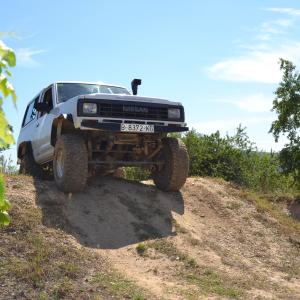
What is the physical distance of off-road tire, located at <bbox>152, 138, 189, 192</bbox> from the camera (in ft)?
31.1

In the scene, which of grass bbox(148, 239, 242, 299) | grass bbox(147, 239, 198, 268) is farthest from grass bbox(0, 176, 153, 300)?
grass bbox(147, 239, 198, 268)

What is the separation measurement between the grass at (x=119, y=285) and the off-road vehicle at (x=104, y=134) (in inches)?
97.1

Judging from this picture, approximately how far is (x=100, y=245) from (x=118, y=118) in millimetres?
2203

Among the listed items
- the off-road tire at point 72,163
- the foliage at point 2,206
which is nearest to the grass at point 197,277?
the off-road tire at point 72,163

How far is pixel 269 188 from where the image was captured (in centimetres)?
1521

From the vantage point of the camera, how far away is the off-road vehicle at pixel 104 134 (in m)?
8.34

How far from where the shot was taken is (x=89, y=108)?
27.3 feet

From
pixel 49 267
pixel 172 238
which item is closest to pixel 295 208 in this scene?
pixel 172 238

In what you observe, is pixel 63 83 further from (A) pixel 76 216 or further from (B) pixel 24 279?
(B) pixel 24 279

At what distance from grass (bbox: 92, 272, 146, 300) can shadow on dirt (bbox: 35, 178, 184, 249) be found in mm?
1115

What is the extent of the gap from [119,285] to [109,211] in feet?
8.42

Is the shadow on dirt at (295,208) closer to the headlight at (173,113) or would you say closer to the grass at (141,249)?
the headlight at (173,113)

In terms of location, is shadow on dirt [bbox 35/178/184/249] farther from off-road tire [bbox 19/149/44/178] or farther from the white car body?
off-road tire [bbox 19/149/44/178]

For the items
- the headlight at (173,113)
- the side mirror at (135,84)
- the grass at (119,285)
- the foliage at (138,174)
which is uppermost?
the side mirror at (135,84)
